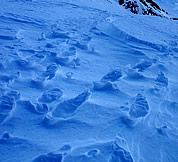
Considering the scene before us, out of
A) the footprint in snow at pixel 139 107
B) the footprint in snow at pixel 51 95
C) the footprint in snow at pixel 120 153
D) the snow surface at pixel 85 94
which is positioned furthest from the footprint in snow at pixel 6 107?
the footprint in snow at pixel 139 107

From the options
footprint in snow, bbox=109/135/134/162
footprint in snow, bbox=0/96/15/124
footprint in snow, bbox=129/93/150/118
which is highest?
footprint in snow, bbox=129/93/150/118

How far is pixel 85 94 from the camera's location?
5.50 ft

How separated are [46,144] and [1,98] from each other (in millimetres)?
669

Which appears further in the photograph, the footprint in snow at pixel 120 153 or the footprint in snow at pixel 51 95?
the footprint in snow at pixel 51 95

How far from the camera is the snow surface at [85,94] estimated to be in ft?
3.90

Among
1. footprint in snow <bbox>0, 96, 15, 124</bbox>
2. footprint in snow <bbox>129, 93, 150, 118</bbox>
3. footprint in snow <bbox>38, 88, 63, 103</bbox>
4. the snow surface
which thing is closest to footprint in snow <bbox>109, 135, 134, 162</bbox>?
the snow surface

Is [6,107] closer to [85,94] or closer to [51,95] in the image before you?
[51,95]

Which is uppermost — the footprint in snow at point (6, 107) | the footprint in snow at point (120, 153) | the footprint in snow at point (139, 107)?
the footprint in snow at point (139, 107)

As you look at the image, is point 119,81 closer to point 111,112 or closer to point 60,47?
point 111,112

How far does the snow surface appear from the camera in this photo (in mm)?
1189

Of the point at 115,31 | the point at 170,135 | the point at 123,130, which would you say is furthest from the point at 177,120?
the point at 115,31

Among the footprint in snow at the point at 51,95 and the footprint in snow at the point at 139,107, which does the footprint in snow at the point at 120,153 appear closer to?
the footprint in snow at the point at 139,107

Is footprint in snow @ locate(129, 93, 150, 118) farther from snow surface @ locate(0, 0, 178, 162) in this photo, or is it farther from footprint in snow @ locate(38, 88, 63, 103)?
footprint in snow @ locate(38, 88, 63, 103)

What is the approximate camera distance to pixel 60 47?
257 centimetres
